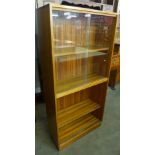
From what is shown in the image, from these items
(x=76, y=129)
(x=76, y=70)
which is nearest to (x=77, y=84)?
(x=76, y=70)

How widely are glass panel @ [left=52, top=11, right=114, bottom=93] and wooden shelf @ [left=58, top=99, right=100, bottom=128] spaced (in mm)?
427

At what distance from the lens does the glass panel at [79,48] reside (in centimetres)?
151

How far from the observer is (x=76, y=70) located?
1.82 metres

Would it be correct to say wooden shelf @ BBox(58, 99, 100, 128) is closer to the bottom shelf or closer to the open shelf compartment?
the open shelf compartment

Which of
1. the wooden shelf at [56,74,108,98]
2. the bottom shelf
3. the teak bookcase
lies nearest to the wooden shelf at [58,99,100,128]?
the teak bookcase

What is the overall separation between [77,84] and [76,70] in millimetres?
266

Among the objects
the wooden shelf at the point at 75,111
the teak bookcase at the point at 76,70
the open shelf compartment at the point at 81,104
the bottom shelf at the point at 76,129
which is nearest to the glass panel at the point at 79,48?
the teak bookcase at the point at 76,70

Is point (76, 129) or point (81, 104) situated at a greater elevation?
point (81, 104)

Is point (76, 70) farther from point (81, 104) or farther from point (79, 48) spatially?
point (81, 104)

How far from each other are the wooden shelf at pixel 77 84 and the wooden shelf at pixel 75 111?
1.35 feet

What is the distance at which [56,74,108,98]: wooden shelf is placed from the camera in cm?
146
